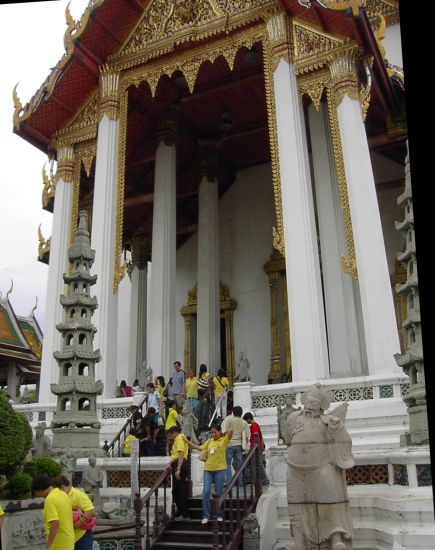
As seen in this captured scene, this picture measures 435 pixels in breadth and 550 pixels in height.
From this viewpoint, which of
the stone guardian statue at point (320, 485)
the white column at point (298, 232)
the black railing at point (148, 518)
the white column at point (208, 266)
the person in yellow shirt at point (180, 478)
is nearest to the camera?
the stone guardian statue at point (320, 485)

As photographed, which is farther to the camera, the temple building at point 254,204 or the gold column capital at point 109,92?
the gold column capital at point 109,92

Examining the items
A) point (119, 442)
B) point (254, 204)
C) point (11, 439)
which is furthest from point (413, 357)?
point (254, 204)

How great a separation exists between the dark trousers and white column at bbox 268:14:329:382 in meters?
3.54

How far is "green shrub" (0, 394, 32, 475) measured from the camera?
4812mm

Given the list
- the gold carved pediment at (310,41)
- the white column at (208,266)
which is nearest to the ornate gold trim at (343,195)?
the gold carved pediment at (310,41)

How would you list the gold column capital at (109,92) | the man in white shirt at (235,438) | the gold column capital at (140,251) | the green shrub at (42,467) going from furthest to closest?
the gold column capital at (140,251)
the gold column capital at (109,92)
the man in white shirt at (235,438)
the green shrub at (42,467)

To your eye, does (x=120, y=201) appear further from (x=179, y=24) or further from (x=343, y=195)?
(x=343, y=195)

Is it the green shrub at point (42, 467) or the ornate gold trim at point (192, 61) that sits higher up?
the ornate gold trim at point (192, 61)

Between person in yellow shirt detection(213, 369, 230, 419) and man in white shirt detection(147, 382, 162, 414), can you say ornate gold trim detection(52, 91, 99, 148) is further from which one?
person in yellow shirt detection(213, 369, 230, 419)

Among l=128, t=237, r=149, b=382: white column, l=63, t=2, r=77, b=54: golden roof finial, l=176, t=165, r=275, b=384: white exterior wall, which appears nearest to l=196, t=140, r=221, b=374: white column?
l=176, t=165, r=275, b=384: white exterior wall

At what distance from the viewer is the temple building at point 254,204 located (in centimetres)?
866

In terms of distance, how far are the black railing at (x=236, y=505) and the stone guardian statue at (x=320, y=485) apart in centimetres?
84

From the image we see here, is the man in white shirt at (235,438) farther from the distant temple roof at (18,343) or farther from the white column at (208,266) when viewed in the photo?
the distant temple roof at (18,343)

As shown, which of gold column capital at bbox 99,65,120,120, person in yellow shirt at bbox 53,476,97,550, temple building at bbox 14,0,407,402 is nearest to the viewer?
person in yellow shirt at bbox 53,476,97,550
